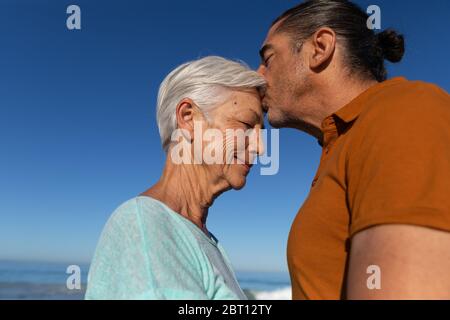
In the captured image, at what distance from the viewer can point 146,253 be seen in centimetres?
184

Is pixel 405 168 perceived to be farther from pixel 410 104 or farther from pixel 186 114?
pixel 186 114

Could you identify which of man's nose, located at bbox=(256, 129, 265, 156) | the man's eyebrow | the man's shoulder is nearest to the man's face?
the man's eyebrow

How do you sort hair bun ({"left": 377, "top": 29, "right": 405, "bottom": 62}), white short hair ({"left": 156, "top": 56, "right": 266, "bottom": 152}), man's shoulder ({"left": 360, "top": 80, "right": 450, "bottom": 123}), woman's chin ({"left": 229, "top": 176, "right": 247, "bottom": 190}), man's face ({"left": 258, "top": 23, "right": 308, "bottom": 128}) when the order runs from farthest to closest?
hair bun ({"left": 377, "top": 29, "right": 405, "bottom": 62}) < man's face ({"left": 258, "top": 23, "right": 308, "bottom": 128}) < woman's chin ({"left": 229, "top": 176, "right": 247, "bottom": 190}) < white short hair ({"left": 156, "top": 56, "right": 266, "bottom": 152}) < man's shoulder ({"left": 360, "top": 80, "right": 450, "bottom": 123})

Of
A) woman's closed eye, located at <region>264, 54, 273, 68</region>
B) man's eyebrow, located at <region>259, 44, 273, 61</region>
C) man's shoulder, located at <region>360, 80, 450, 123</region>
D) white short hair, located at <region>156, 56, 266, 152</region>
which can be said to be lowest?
man's shoulder, located at <region>360, 80, 450, 123</region>

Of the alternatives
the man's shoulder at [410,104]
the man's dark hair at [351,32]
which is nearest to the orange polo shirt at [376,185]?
the man's shoulder at [410,104]

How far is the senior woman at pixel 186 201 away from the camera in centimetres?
185

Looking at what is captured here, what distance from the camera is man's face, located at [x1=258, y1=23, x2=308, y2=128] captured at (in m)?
3.05

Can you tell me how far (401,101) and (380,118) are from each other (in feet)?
0.36

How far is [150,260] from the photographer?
6.00ft

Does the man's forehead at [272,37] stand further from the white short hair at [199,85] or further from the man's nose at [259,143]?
the man's nose at [259,143]

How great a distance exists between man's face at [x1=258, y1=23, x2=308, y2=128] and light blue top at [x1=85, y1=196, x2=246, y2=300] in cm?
127

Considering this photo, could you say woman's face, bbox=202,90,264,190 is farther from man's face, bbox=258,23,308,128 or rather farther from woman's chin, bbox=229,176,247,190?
man's face, bbox=258,23,308,128

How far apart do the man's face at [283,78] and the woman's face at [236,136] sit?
322 millimetres
